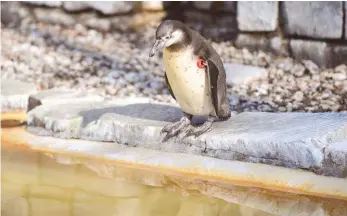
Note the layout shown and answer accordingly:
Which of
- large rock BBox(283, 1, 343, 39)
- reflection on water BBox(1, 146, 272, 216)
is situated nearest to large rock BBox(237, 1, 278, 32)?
large rock BBox(283, 1, 343, 39)

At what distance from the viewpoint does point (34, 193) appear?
3244 millimetres

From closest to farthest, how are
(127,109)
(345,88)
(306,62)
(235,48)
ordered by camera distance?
1. (127,109)
2. (345,88)
3. (306,62)
4. (235,48)

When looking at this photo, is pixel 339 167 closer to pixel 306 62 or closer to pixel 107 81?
pixel 306 62

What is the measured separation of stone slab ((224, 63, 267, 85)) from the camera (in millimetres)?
5195

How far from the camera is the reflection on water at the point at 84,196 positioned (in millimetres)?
2959

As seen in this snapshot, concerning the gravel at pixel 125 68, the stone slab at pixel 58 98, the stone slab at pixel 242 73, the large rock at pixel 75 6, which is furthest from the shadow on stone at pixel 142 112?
the large rock at pixel 75 6

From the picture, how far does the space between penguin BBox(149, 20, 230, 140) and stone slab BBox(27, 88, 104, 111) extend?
3.72 ft

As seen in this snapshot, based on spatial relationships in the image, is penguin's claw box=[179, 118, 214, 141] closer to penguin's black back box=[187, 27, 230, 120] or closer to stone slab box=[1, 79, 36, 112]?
penguin's black back box=[187, 27, 230, 120]

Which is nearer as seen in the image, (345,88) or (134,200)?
(134,200)

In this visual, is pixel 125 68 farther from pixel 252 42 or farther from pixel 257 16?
pixel 257 16

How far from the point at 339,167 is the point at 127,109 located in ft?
5.09

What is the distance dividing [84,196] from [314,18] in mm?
2899

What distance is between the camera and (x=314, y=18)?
5.34 metres

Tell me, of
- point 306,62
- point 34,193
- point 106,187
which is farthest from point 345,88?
point 34,193
